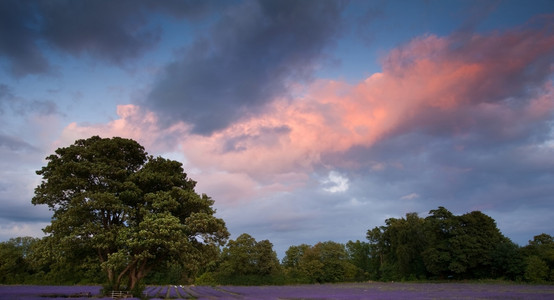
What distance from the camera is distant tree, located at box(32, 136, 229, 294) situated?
3053 cm

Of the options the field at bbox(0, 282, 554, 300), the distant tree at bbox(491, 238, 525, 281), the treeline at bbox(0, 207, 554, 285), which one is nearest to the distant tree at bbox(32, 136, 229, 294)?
the field at bbox(0, 282, 554, 300)

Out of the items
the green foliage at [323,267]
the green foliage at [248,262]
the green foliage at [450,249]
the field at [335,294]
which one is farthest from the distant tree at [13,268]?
the green foliage at [450,249]

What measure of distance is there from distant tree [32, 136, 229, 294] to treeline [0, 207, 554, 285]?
26629mm

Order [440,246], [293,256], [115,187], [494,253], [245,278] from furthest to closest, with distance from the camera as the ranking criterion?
1. [293,256]
2. [245,278]
3. [440,246]
4. [494,253]
5. [115,187]

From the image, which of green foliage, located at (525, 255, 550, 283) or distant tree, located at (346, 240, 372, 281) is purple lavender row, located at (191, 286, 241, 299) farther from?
distant tree, located at (346, 240, 372, 281)

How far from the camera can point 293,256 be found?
129m

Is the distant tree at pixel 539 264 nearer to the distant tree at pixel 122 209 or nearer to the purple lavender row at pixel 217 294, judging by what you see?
the purple lavender row at pixel 217 294

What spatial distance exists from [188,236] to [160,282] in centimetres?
7155

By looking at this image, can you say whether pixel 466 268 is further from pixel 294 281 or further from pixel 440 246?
pixel 294 281

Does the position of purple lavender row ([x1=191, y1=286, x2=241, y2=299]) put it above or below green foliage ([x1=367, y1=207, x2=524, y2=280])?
below

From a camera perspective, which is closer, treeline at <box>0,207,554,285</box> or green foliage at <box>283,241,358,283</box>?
treeline at <box>0,207,554,285</box>

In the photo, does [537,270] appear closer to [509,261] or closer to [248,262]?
[509,261]

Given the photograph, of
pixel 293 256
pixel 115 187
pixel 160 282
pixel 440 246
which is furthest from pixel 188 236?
pixel 293 256

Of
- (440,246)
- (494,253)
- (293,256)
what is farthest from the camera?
(293,256)
